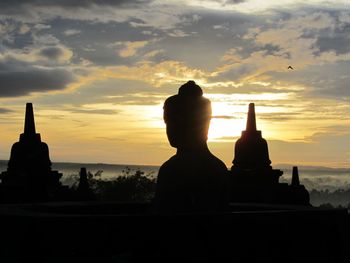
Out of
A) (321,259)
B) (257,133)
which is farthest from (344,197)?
(321,259)

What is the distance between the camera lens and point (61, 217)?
6.41 m

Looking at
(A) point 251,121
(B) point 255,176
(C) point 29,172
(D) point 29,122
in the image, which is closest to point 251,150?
(B) point 255,176

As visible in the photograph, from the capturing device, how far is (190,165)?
799 cm

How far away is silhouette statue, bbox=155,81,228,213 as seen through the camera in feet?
25.7

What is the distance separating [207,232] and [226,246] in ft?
0.97

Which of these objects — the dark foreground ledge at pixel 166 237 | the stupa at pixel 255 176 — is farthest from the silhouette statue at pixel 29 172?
the dark foreground ledge at pixel 166 237

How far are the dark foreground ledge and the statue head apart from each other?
1.49m

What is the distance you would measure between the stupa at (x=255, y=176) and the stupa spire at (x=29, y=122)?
22.6 ft

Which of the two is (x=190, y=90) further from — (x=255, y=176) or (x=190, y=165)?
(x=255, y=176)

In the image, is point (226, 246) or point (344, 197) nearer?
point (226, 246)

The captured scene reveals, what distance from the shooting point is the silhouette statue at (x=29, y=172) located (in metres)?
19.8

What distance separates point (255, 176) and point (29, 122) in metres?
7.72

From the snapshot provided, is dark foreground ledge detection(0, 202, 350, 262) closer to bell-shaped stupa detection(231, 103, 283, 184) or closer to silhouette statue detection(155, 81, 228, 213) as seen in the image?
silhouette statue detection(155, 81, 228, 213)

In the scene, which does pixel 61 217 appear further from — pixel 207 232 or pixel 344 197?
pixel 344 197
